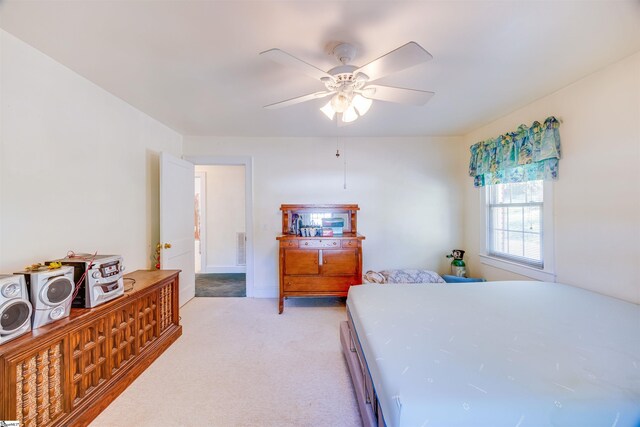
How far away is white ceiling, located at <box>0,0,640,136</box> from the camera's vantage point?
1.40 metres

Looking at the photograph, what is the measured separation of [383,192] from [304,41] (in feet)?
9.14

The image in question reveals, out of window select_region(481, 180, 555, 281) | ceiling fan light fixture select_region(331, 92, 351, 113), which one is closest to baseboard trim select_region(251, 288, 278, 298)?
ceiling fan light fixture select_region(331, 92, 351, 113)

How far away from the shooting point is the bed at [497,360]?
35.8 inches

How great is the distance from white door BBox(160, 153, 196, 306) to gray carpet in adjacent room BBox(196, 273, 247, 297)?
1.28 ft

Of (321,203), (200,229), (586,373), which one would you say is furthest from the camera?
(200,229)

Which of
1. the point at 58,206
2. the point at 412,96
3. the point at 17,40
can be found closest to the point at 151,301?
the point at 58,206

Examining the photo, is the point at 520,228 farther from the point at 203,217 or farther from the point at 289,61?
the point at 203,217

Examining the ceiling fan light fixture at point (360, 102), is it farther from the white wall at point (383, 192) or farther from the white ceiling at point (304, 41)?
the white wall at point (383, 192)

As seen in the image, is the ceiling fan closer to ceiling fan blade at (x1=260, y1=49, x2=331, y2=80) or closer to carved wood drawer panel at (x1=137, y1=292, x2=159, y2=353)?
ceiling fan blade at (x1=260, y1=49, x2=331, y2=80)

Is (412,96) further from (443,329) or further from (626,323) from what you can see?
(626,323)

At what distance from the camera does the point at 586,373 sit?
3.49 feet

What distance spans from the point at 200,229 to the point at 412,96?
4.95 m

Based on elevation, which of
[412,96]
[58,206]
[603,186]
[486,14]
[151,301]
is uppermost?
[486,14]

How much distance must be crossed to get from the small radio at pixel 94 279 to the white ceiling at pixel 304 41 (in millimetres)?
1496
